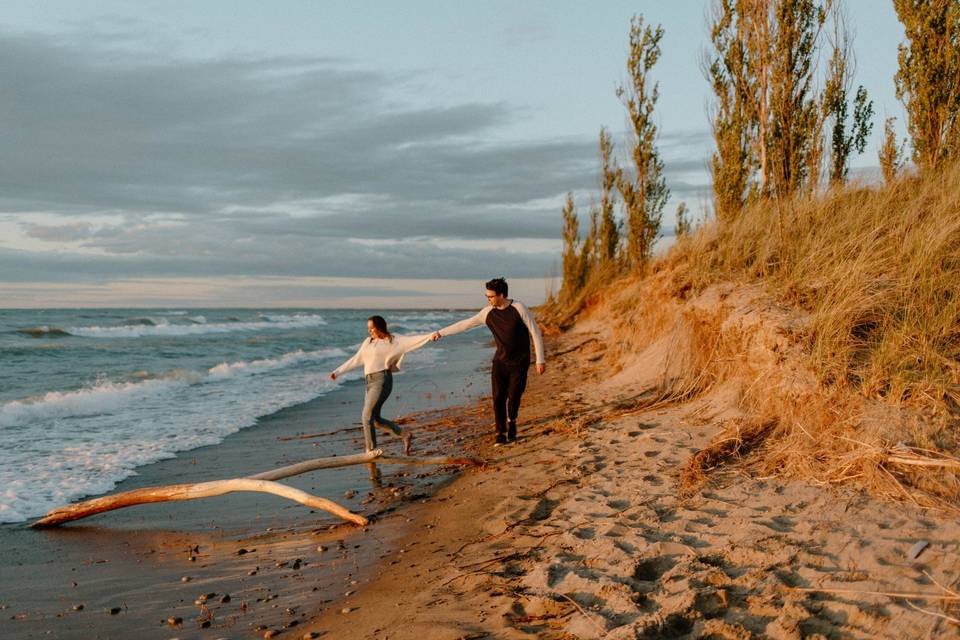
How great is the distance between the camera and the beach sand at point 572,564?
141 inches

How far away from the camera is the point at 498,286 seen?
8.20 meters

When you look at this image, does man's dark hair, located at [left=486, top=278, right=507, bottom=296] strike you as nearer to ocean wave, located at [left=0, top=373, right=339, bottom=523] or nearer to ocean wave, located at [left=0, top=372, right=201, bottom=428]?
ocean wave, located at [left=0, top=373, right=339, bottom=523]

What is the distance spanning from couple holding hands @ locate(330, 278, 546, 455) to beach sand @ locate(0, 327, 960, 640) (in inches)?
57.9

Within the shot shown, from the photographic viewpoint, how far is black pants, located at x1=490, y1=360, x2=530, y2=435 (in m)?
8.45

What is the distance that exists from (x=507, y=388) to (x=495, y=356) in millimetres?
546

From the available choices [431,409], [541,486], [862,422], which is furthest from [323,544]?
[431,409]

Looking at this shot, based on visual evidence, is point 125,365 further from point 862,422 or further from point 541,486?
point 862,422

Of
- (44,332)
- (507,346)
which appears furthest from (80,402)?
(44,332)

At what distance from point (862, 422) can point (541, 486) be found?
2.83 meters

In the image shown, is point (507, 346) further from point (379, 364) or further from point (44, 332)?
point (44, 332)

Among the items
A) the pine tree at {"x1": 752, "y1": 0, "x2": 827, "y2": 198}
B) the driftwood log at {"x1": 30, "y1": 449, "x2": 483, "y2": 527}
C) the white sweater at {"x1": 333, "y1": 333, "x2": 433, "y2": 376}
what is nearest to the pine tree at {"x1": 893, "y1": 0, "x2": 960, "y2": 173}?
the pine tree at {"x1": 752, "y1": 0, "x2": 827, "y2": 198}

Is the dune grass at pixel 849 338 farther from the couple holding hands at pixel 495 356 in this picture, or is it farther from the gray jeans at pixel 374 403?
the gray jeans at pixel 374 403

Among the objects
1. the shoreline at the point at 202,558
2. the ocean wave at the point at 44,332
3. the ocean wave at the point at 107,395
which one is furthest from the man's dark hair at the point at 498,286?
the ocean wave at the point at 44,332

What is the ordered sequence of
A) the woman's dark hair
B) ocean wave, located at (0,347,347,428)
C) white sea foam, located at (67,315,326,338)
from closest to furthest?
the woman's dark hair, ocean wave, located at (0,347,347,428), white sea foam, located at (67,315,326,338)
